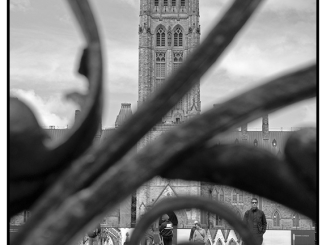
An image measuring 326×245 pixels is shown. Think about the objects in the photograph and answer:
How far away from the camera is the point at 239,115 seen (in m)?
0.75

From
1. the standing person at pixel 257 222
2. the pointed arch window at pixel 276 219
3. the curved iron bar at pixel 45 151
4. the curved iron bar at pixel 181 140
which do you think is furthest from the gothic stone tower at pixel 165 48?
the curved iron bar at pixel 181 140

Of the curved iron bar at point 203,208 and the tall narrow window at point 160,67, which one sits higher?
the tall narrow window at point 160,67

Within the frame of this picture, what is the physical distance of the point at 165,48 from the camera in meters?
30.1

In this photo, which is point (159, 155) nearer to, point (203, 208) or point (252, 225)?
point (203, 208)

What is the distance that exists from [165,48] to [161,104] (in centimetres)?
2964

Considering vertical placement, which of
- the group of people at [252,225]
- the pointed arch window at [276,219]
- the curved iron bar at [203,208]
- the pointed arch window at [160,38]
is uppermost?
the pointed arch window at [160,38]

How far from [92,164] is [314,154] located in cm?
34

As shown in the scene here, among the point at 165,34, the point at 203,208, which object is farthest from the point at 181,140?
the point at 165,34

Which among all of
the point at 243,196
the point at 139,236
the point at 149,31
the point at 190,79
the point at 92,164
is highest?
the point at 149,31

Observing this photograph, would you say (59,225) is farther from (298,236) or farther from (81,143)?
(298,236)

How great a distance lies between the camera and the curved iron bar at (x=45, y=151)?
0.85 m

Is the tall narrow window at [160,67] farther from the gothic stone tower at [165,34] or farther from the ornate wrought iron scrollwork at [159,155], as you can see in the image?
the ornate wrought iron scrollwork at [159,155]

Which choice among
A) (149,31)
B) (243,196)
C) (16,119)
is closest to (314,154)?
(16,119)

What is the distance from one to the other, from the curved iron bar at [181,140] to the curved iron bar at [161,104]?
21 millimetres
